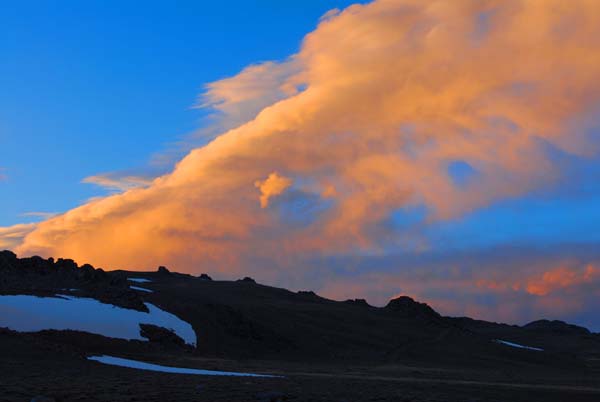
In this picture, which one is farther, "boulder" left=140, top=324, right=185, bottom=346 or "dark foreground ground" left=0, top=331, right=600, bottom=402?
"boulder" left=140, top=324, right=185, bottom=346

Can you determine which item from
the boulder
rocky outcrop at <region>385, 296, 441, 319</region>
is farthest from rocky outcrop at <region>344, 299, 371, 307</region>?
the boulder

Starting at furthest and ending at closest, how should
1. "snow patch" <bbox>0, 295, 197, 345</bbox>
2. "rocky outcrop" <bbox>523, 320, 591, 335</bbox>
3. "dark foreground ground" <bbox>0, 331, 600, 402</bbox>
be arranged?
"rocky outcrop" <bbox>523, 320, 591, 335</bbox>
"snow patch" <bbox>0, 295, 197, 345</bbox>
"dark foreground ground" <bbox>0, 331, 600, 402</bbox>

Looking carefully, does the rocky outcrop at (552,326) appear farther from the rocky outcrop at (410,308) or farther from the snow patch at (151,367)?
the snow patch at (151,367)

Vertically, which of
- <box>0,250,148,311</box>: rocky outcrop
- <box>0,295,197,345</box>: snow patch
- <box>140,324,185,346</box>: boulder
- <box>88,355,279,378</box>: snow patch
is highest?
<box>0,250,148,311</box>: rocky outcrop

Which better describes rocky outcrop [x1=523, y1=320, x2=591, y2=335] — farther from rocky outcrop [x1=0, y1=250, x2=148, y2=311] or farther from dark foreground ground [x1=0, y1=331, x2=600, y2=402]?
dark foreground ground [x1=0, y1=331, x2=600, y2=402]

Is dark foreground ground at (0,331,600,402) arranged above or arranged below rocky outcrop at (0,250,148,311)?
below

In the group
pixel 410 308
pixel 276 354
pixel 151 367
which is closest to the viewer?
pixel 151 367

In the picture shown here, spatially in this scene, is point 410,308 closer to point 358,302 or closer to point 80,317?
point 358,302

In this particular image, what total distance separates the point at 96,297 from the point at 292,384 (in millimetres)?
36705

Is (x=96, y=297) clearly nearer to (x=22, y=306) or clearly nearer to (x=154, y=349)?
(x=22, y=306)

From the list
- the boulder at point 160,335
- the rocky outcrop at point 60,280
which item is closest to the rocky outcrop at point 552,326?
the rocky outcrop at point 60,280

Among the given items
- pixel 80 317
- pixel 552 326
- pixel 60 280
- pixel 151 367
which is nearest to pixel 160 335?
pixel 80 317

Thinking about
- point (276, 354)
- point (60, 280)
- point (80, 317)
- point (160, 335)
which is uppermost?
point (60, 280)

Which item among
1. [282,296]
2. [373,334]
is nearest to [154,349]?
[373,334]
